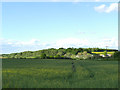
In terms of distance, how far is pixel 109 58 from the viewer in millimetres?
65375

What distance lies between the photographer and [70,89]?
10.3 metres

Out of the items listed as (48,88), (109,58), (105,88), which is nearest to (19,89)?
(48,88)

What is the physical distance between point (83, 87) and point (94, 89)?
0.66 metres

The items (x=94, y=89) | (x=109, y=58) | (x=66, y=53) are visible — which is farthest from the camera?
(x=109, y=58)

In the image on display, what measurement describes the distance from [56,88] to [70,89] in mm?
825

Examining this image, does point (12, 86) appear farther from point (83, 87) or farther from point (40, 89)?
point (83, 87)

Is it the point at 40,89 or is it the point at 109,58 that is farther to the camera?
the point at 109,58

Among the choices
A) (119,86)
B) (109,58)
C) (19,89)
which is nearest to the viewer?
(19,89)

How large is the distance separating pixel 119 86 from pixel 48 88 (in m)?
4.82

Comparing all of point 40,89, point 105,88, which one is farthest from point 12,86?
point 105,88

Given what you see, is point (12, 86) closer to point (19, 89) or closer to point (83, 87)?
point (19, 89)

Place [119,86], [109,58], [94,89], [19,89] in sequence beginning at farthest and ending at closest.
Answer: [109,58] → [119,86] → [94,89] → [19,89]

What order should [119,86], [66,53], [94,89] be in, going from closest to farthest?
1. [94,89]
2. [119,86]
3. [66,53]

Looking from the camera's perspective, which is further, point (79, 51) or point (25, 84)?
point (79, 51)
